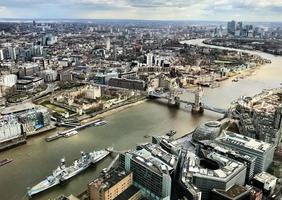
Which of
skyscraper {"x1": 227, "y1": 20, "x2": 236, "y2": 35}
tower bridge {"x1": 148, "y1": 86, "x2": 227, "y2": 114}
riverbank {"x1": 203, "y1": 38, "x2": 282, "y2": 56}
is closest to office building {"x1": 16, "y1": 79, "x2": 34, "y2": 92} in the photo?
tower bridge {"x1": 148, "y1": 86, "x2": 227, "y2": 114}

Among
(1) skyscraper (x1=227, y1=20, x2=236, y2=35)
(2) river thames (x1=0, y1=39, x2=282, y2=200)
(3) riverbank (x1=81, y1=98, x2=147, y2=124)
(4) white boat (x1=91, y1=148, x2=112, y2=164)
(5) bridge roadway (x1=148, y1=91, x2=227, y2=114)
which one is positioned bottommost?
(2) river thames (x1=0, y1=39, x2=282, y2=200)

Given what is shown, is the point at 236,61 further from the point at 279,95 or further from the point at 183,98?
the point at 183,98

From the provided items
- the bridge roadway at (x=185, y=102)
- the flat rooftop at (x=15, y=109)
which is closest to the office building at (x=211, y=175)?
the bridge roadway at (x=185, y=102)

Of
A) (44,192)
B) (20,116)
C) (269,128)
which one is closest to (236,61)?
(269,128)

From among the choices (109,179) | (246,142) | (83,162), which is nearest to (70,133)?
(83,162)

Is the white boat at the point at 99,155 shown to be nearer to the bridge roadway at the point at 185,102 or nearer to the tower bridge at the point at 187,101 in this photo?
the tower bridge at the point at 187,101

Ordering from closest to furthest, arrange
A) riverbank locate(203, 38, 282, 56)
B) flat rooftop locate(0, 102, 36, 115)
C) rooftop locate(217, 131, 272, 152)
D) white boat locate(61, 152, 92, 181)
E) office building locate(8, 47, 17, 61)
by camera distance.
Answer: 1. white boat locate(61, 152, 92, 181)
2. rooftop locate(217, 131, 272, 152)
3. flat rooftop locate(0, 102, 36, 115)
4. office building locate(8, 47, 17, 61)
5. riverbank locate(203, 38, 282, 56)

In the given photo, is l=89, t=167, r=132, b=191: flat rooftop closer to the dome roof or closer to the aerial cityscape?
the aerial cityscape

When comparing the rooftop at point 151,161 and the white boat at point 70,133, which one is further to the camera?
the white boat at point 70,133

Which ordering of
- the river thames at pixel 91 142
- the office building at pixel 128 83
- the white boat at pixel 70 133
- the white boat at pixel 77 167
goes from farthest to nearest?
the office building at pixel 128 83, the white boat at pixel 70 133, the white boat at pixel 77 167, the river thames at pixel 91 142
